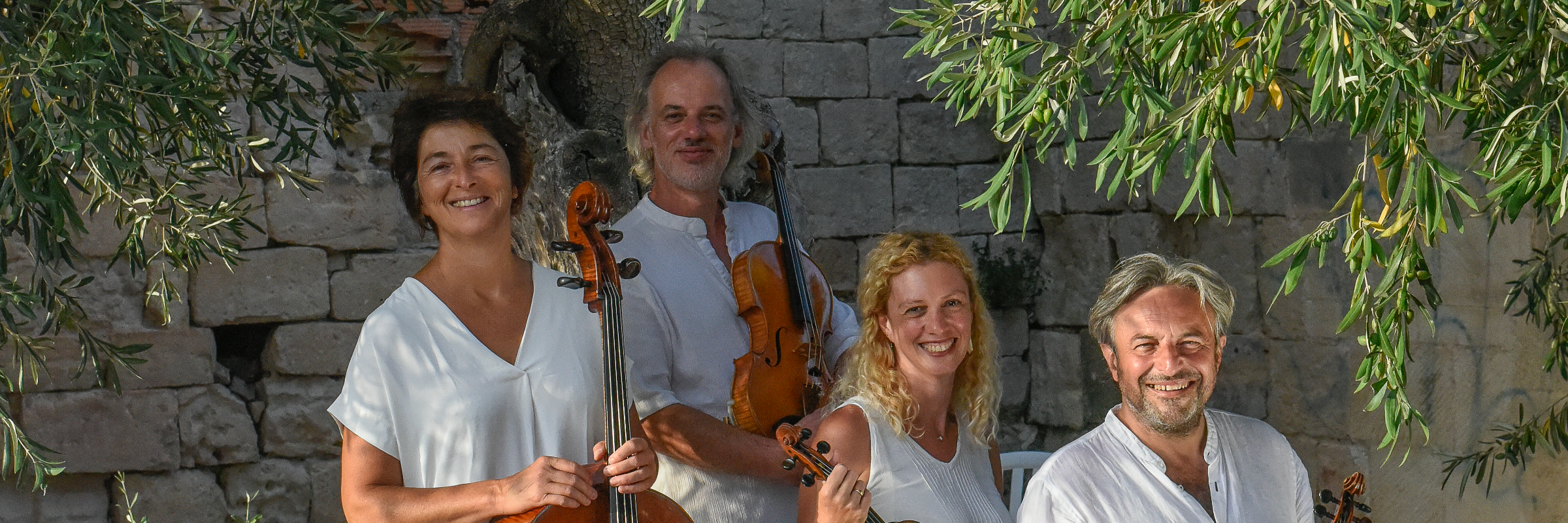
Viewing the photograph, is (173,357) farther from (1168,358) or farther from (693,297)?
(1168,358)

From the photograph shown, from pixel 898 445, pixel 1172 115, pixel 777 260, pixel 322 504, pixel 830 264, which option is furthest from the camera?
pixel 830 264

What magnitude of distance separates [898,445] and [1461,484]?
2149 mm

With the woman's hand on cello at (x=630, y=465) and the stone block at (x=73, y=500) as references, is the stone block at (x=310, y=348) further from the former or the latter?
the woman's hand on cello at (x=630, y=465)

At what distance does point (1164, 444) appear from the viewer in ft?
7.22

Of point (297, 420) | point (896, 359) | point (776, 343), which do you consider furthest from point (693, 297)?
point (297, 420)

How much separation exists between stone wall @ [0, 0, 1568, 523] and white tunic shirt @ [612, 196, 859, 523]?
119 centimetres

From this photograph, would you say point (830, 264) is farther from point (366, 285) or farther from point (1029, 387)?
point (366, 285)

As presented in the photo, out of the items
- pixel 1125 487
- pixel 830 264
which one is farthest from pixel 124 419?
pixel 1125 487

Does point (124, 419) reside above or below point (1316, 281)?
below

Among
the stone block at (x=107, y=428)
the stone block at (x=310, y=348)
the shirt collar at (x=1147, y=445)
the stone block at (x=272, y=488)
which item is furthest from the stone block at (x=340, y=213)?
the shirt collar at (x=1147, y=445)

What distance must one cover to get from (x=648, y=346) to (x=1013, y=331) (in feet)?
12.6

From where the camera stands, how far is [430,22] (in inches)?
185

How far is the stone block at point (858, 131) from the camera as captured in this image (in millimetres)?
5906

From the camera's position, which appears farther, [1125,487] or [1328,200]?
[1328,200]
